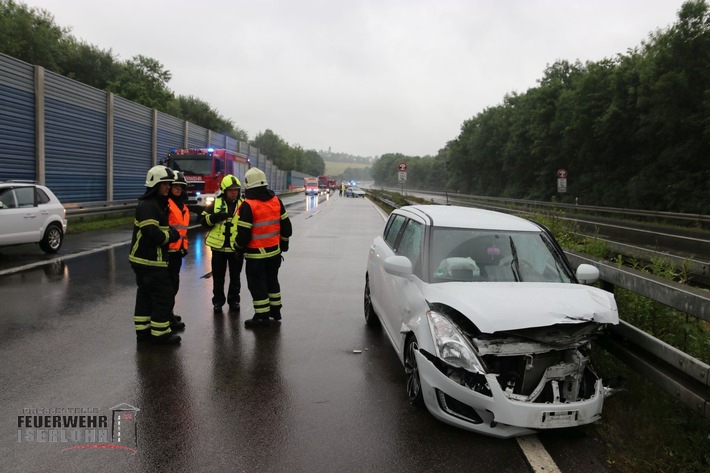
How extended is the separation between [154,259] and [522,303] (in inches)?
155

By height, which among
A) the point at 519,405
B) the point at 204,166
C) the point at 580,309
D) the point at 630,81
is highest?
the point at 630,81

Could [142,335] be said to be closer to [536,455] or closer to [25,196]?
[536,455]

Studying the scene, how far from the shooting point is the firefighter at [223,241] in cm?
716

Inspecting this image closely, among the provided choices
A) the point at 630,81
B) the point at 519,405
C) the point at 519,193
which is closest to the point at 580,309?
the point at 519,405

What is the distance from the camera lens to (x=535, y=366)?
12.1 feet

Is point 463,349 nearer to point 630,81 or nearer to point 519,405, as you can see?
point 519,405

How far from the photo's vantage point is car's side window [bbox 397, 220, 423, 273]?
489cm

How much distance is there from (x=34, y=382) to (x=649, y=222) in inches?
1116

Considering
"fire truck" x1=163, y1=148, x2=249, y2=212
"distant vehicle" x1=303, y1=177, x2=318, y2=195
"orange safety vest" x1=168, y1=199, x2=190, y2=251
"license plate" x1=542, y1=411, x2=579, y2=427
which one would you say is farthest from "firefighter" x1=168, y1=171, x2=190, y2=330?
"distant vehicle" x1=303, y1=177, x2=318, y2=195

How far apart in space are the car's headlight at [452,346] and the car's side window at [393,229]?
7.52 feet

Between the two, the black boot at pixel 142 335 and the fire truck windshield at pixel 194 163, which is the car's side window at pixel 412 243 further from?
the fire truck windshield at pixel 194 163

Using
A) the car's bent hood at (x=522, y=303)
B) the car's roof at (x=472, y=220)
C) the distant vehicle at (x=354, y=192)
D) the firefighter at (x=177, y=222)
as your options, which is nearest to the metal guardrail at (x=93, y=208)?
the firefighter at (x=177, y=222)

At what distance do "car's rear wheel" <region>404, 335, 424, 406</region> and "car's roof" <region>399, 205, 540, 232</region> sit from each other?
130 centimetres

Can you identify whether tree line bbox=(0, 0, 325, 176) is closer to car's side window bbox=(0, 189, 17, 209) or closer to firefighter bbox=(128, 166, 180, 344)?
car's side window bbox=(0, 189, 17, 209)
